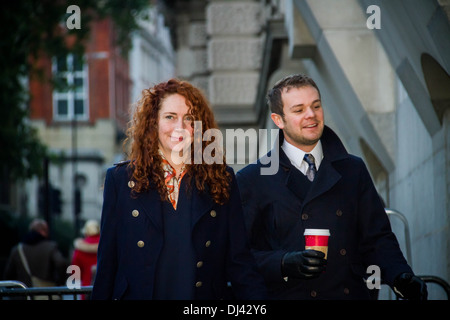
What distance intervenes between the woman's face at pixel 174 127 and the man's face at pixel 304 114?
593 mm

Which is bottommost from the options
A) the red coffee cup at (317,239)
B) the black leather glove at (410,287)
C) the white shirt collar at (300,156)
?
the black leather glove at (410,287)

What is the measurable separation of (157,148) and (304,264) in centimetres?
84

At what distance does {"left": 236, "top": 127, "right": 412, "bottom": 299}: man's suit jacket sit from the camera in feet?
15.8

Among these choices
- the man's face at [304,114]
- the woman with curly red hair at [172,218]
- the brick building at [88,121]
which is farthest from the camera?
the brick building at [88,121]

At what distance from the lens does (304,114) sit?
493 cm

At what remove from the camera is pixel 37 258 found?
1227 cm

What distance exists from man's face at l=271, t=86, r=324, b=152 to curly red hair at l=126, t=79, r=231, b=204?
46 centimetres

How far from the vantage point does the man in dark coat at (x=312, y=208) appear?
4.82 m
